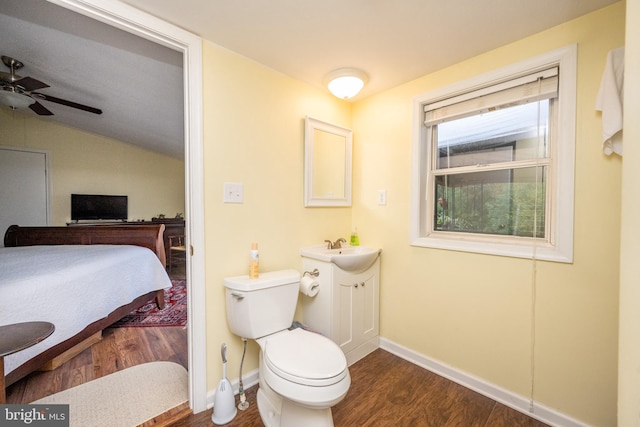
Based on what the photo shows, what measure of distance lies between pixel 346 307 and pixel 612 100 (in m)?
1.77

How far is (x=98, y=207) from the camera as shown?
4598mm

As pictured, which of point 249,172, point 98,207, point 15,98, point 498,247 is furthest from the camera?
point 98,207

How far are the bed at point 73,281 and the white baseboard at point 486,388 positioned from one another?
90.7 inches

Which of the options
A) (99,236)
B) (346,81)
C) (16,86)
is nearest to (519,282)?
(346,81)

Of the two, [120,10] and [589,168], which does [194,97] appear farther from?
[589,168]

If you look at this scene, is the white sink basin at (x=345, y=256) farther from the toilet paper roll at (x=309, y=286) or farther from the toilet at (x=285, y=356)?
the toilet at (x=285, y=356)


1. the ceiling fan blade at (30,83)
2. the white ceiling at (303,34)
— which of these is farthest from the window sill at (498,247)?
the ceiling fan blade at (30,83)

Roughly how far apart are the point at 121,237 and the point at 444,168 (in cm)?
349

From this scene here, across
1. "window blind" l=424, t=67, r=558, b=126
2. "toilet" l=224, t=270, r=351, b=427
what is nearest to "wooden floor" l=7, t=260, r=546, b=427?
"toilet" l=224, t=270, r=351, b=427

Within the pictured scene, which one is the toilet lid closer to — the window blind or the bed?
the bed

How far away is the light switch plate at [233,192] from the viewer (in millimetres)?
1592

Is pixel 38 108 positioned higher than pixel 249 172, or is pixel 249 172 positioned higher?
pixel 38 108

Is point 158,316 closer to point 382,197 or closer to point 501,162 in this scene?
point 382,197

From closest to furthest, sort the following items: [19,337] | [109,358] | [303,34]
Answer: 1. [19,337]
2. [303,34]
3. [109,358]
